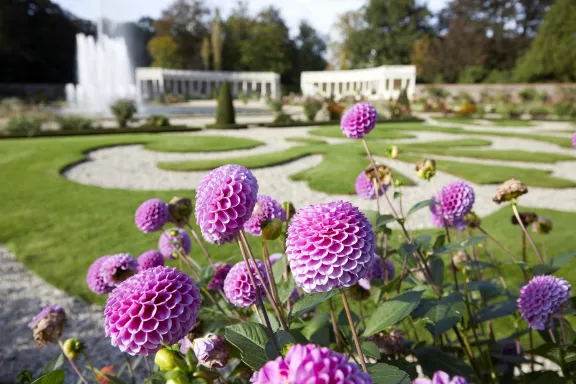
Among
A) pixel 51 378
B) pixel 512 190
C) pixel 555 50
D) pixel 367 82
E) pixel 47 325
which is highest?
pixel 555 50

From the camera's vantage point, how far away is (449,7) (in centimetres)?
4528

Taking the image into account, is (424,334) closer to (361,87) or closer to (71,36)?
Result: (361,87)

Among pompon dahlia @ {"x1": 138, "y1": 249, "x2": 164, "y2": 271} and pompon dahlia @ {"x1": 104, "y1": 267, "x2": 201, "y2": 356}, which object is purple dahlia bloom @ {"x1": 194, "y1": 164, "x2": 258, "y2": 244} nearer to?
pompon dahlia @ {"x1": 104, "y1": 267, "x2": 201, "y2": 356}

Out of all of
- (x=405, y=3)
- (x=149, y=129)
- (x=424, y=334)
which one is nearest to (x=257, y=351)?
(x=424, y=334)

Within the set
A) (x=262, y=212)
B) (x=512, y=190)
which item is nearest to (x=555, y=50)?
(x=512, y=190)

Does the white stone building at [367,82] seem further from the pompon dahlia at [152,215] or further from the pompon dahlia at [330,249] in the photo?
the pompon dahlia at [330,249]

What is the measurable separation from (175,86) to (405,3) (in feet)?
85.7

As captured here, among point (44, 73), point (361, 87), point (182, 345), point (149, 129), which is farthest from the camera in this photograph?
point (361, 87)

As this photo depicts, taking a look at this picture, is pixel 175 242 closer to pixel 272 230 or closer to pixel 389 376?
pixel 272 230

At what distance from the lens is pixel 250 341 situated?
2.80ft

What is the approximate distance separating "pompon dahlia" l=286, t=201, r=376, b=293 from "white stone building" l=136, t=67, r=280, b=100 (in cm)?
4176

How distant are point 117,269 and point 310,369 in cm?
113

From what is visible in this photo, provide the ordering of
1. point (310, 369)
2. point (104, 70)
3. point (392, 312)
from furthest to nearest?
1. point (104, 70)
2. point (392, 312)
3. point (310, 369)

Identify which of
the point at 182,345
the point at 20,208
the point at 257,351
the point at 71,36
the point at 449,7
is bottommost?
the point at 20,208
